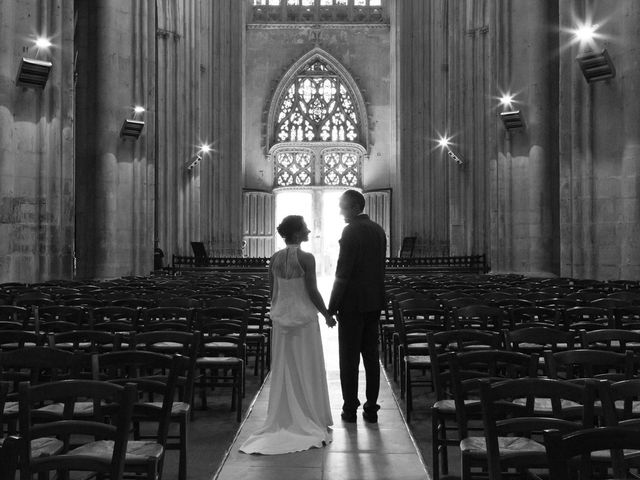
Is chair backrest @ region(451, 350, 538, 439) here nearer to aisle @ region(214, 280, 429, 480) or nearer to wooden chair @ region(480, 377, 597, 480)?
wooden chair @ region(480, 377, 597, 480)

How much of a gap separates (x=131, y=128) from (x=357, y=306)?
17.5m

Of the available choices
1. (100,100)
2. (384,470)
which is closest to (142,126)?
(100,100)

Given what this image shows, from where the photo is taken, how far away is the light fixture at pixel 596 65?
17453 mm

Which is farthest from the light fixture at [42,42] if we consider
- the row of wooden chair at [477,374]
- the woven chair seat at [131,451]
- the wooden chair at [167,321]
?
the woven chair seat at [131,451]

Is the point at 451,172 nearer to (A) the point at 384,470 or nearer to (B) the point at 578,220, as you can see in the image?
(B) the point at 578,220

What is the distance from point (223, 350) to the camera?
8.32m

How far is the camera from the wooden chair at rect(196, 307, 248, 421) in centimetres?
761

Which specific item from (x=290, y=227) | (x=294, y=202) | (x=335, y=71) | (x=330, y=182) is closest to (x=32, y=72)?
(x=290, y=227)

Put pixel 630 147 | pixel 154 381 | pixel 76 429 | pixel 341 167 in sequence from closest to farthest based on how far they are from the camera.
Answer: pixel 76 429 → pixel 154 381 → pixel 630 147 → pixel 341 167

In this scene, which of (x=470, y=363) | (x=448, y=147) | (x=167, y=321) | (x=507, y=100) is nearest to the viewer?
(x=470, y=363)

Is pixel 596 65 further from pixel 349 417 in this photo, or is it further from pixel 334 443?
pixel 334 443

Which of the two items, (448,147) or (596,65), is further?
(448,147)

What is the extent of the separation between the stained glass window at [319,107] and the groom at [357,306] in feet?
133

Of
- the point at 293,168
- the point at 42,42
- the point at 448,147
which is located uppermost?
the point at 293,168
